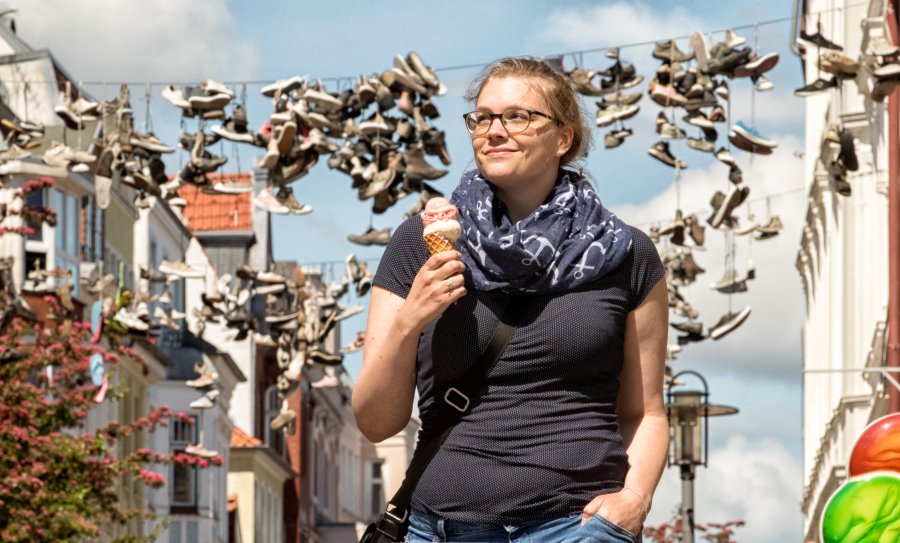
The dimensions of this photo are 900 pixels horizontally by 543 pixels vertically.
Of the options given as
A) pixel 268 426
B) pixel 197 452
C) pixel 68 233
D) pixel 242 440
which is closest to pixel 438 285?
pixel 197 452

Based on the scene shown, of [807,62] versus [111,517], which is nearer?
[111,517]

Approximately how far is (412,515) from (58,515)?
72.7 ft

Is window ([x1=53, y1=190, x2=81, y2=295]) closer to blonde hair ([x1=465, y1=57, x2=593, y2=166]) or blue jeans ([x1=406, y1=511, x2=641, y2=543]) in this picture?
blonde hair ([x1=465, y1=57, x2=593, y2=166])

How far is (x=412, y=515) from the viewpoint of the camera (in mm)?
4824

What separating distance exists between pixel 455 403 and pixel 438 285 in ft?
0.96

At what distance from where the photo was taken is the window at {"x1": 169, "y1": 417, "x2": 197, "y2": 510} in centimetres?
5825

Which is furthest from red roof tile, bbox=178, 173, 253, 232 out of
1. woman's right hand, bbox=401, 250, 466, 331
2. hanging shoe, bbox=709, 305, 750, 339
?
woman's right hand, bbox=401, 250, 466, 331

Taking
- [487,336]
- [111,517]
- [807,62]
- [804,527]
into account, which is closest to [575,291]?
[487,336]

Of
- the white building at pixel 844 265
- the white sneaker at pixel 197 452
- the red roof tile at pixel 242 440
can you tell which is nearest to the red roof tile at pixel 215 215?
the red roof tile at pixel 242 440

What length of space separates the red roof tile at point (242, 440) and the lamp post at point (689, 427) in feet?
155

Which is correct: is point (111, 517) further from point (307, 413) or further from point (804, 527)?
point (307, 413)

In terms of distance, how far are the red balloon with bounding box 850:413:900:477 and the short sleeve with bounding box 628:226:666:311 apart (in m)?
9.73

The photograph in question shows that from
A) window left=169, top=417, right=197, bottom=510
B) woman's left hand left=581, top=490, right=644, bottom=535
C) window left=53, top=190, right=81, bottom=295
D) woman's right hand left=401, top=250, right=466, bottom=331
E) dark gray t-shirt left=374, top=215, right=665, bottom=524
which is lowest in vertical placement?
window left=169, top=417, right=197, bottom=510

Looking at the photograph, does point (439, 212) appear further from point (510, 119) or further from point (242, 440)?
point (242, 440)
